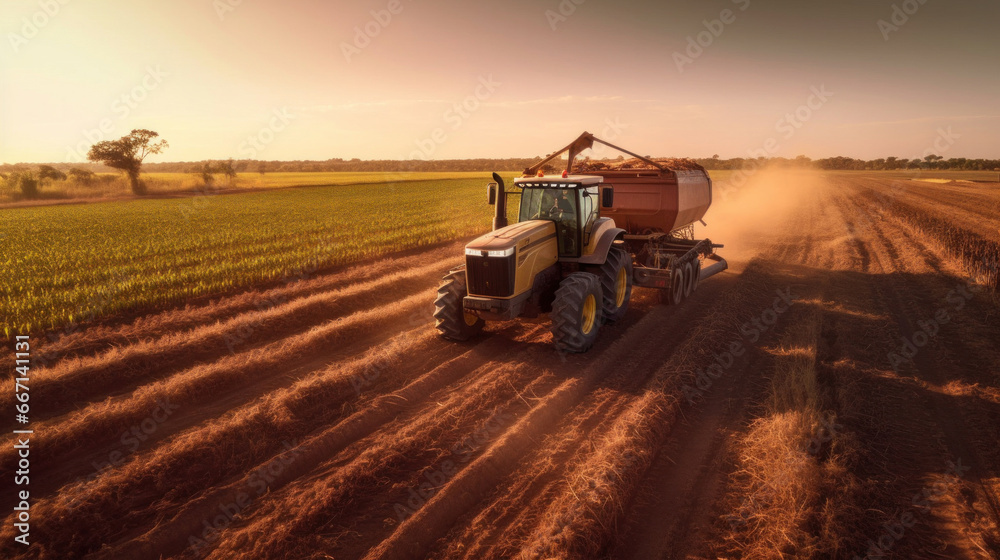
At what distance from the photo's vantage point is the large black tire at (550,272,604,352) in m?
7.45

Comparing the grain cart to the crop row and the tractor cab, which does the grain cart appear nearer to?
the tractor cab

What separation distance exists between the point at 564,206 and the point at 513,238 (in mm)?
1547

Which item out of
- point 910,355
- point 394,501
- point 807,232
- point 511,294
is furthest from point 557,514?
point 807,232

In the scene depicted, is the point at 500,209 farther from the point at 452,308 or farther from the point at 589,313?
the point at 589,313

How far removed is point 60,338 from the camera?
8.21 metres

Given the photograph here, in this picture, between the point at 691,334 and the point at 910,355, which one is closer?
the point at 910,355

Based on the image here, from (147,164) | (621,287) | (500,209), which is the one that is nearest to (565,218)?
(500,209)

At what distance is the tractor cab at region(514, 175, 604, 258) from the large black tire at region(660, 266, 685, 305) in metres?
2.75

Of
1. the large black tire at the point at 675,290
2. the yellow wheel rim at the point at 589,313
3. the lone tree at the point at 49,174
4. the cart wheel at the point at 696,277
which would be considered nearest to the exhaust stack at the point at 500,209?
the yellow wheel rim at the point at 589,313

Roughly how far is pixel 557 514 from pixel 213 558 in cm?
279

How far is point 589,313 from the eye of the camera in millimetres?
8180

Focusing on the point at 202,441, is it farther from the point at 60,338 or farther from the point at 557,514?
the point at 60,338

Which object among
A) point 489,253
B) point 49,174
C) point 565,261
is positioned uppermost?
point 49,174

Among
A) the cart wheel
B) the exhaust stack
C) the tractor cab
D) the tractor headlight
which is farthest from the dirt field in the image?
the exhaust stack
